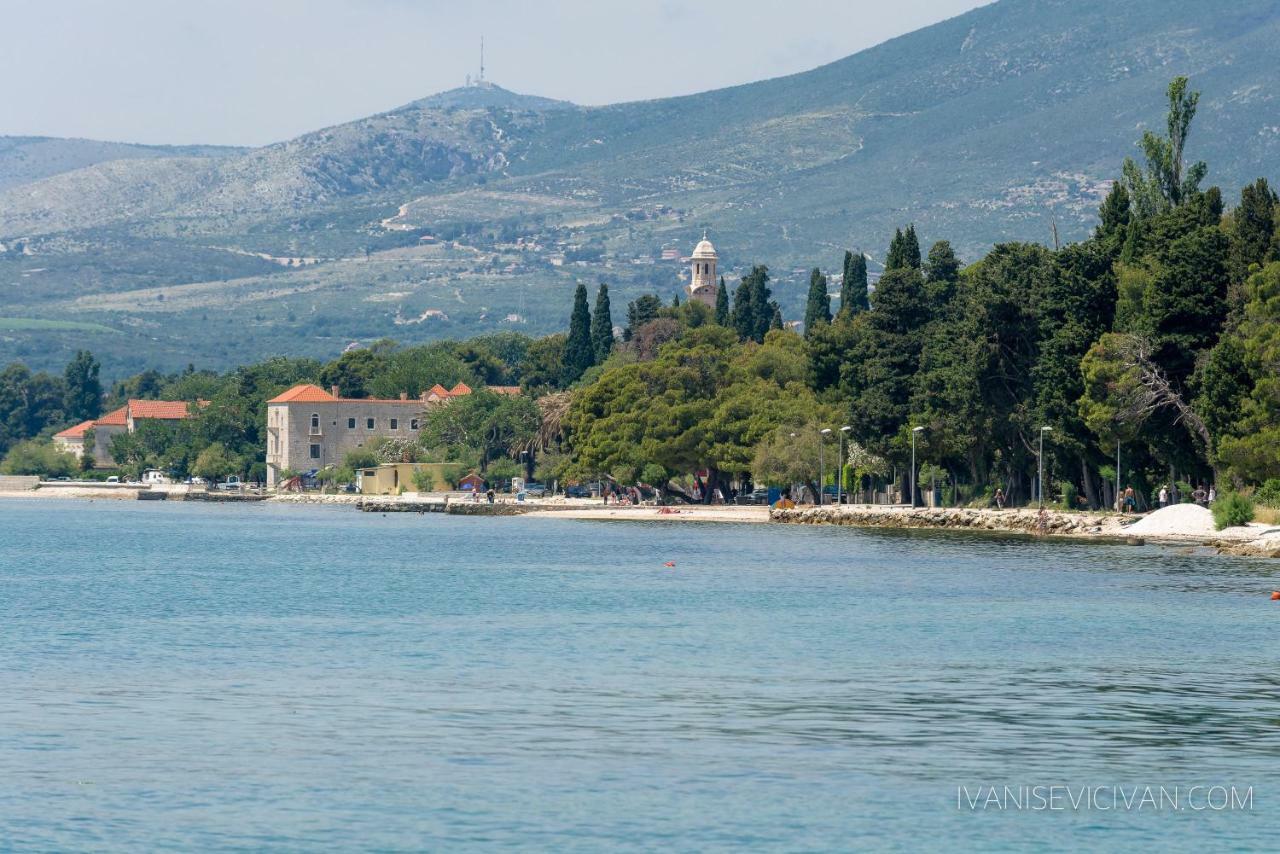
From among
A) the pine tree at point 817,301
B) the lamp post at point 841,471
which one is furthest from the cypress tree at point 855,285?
the lamp post at point 841,471

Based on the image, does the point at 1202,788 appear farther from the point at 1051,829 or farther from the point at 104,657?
the point at 104,657

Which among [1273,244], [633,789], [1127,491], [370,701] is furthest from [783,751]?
[1127,491]

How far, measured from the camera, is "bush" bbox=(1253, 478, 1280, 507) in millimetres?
70500

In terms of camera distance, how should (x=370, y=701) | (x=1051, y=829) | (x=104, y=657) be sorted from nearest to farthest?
1. (x=1051, y=829)
2. (x=370, y=701)
3. (x=104, y=657)

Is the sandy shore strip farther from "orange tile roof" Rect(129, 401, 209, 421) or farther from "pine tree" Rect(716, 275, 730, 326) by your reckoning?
"orange tile roof" Rect(129, 401, 209, 421)

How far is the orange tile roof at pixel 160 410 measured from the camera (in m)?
192

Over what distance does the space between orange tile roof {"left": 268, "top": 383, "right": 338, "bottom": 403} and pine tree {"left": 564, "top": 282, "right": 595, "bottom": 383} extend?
26814mm

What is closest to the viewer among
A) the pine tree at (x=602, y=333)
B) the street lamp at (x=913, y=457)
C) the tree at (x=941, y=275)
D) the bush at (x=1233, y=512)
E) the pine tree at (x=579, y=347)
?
the bush at (x=1233, y=512)

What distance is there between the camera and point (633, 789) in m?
22.5

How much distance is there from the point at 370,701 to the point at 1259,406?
46.0 m

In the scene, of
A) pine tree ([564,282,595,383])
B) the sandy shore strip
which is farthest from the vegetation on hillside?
pine tree ([564,282,595,383])

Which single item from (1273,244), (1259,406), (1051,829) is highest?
(1273,244)
